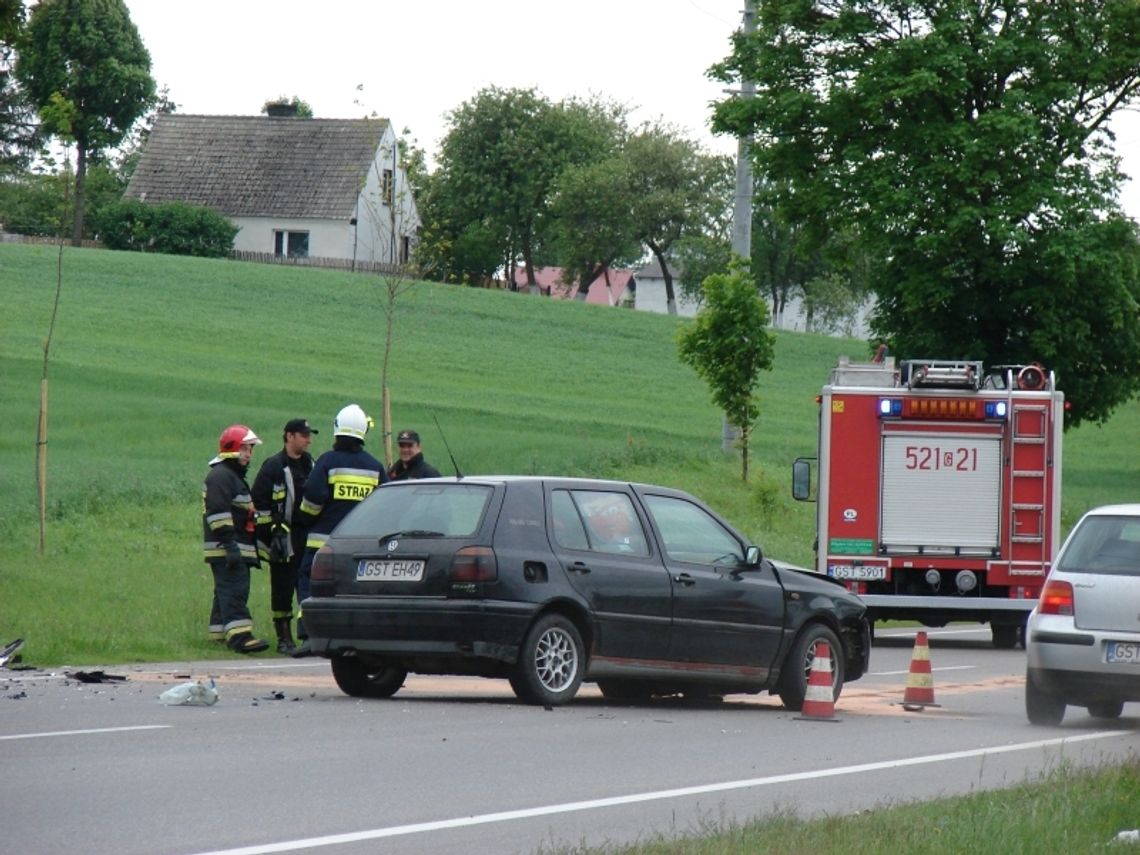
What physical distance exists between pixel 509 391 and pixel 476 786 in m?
44.2

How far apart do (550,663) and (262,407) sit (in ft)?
98.9

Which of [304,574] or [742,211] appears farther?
[742,211]

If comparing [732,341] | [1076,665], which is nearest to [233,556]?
[1076,665]

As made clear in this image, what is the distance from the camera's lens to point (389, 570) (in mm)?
12453

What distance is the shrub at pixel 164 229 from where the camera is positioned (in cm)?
8431

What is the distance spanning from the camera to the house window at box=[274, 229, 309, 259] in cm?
9026

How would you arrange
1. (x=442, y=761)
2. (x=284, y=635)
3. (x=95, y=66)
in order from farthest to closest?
(x=95, y=66) → (x=284, y=635) → (x=442, y=761)

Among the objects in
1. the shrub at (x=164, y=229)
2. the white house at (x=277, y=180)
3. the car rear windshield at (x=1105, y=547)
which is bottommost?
the car rear windshield at (x=1105, y=547)

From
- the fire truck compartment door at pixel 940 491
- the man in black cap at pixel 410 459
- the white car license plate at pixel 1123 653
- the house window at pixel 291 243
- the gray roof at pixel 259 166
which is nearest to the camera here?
the white car license plate at pixel 1123 653

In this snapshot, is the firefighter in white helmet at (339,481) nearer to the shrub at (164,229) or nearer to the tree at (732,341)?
the tree at (732,341)

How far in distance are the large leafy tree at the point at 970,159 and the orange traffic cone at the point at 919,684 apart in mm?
20740

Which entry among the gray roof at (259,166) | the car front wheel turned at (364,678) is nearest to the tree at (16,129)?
the gray roof at (259,166)

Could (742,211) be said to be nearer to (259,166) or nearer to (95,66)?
(259,166)

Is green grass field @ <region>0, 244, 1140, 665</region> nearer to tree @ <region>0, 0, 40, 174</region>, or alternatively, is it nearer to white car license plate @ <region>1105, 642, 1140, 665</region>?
white car license plate @ <region>1105, 642, 1140, 665</region>
